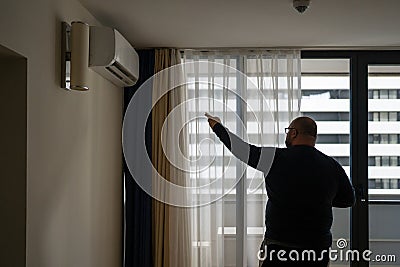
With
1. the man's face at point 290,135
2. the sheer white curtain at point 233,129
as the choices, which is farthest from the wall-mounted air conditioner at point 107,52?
the man's face at point 290,135

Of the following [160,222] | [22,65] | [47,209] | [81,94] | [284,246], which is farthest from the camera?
[160,222]

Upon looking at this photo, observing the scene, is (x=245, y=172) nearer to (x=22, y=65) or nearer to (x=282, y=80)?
(x=282, y=80)

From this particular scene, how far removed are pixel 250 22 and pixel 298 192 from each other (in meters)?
1.47

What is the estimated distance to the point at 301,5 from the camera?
3.72 meters

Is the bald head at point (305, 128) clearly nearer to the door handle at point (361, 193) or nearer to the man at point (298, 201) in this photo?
the man at point (298, 201)

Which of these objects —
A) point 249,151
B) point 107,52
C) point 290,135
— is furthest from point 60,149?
point 290,135

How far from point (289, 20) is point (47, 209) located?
220 centimetres

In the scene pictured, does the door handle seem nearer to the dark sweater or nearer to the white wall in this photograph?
the dark sweater

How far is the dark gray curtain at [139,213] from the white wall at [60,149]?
41cm

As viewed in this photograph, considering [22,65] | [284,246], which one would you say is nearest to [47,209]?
[22,65]

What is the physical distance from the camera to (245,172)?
528 cm

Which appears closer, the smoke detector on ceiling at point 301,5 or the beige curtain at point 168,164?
the smoke detector on ceiling at point 301,5

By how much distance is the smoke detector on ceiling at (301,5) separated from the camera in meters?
3.69

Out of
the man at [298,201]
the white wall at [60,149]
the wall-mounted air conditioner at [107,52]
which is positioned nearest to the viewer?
the white wall at [60,149]
